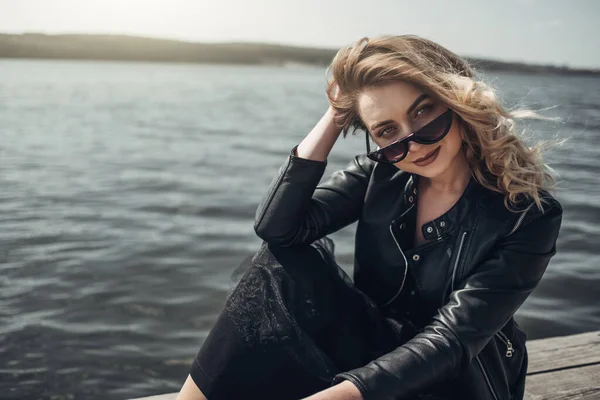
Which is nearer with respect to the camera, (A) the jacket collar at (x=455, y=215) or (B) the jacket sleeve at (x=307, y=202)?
(A) the jacket collar at (x=455, y=215)

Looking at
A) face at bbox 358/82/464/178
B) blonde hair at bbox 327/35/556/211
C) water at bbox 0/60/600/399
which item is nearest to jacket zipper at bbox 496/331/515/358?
blonde hair at bbox 327/35/556/211

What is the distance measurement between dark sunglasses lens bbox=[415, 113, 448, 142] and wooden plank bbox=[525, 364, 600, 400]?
1379 millimetres

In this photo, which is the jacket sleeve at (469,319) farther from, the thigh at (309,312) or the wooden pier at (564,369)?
the wooden pier at (564,369)

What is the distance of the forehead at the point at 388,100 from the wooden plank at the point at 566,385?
1.48 m

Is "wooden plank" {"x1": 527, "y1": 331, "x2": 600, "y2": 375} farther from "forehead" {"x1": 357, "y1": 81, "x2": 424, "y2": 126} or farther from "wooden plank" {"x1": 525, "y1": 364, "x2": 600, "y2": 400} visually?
"forehead" {"x1": 357, "y1": 81, "x2": 424, "y2": 126}

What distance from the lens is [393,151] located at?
2.47 metres

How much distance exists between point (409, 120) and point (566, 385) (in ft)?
5.11

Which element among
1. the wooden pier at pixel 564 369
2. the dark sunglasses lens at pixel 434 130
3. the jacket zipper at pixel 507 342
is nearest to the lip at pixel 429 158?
the dark sunglasses lens at pixel 434 130

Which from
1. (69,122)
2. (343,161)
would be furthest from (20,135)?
(343,161)

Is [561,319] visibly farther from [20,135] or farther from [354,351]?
[20,135]

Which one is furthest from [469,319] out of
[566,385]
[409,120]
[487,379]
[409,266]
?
[566,385]

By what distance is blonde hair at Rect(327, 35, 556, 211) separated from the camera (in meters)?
2.38

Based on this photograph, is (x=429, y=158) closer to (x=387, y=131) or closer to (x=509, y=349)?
(x=387, y=131)

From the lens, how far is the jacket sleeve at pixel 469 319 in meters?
2.19
